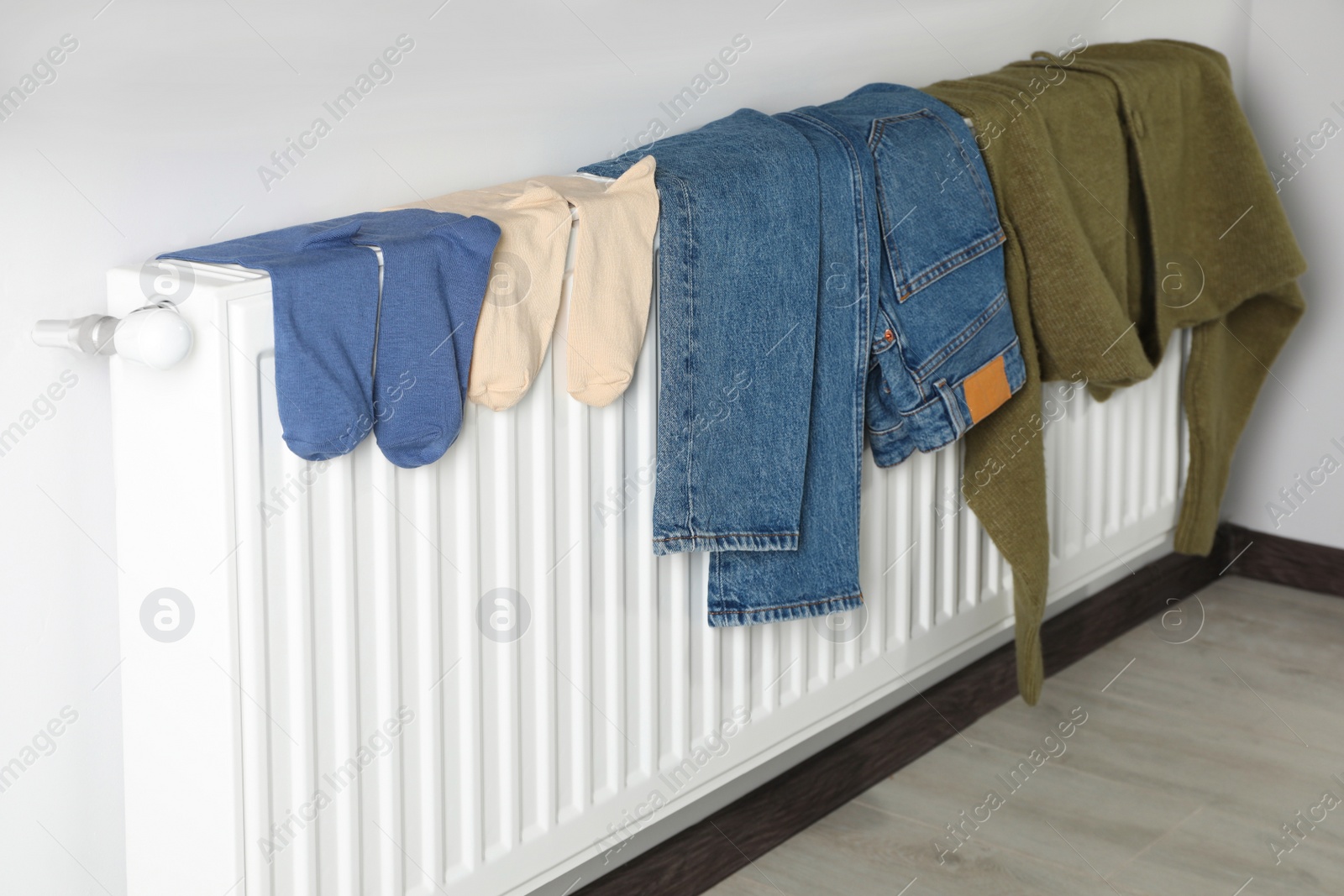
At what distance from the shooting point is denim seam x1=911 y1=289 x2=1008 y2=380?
1321 millimetres

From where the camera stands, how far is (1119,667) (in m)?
2.00

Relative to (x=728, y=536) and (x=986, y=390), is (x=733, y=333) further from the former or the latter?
(x=986, y=390)

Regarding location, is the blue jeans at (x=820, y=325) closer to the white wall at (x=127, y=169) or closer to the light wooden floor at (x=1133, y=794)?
the white wall at (x=127, y=169)

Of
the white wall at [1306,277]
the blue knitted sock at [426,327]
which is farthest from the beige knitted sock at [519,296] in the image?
the white wall at [1306,277]

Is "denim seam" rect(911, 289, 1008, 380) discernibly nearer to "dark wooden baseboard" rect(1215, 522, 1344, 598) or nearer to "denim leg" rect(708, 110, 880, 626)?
"denim leg" rect(708, 110, 880, 626)

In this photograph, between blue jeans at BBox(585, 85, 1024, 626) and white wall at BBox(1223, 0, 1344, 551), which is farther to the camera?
white wall at BBox(1223, 0, 1344, 551)

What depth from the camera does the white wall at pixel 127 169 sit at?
88 cm

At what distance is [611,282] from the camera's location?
1.06 metres

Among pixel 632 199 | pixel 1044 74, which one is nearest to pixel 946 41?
pixel 1044 74

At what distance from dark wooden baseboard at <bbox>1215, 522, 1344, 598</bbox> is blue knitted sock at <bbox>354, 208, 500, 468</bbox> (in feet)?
5.82

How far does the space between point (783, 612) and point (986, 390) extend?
348 millimetres

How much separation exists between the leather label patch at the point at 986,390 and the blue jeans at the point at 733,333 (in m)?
0.25

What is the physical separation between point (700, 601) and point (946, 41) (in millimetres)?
819

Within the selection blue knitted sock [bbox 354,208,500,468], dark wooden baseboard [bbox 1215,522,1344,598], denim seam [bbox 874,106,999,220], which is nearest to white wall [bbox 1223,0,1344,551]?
dark wooden baseboard [bbox 1215,522,1344,598]
